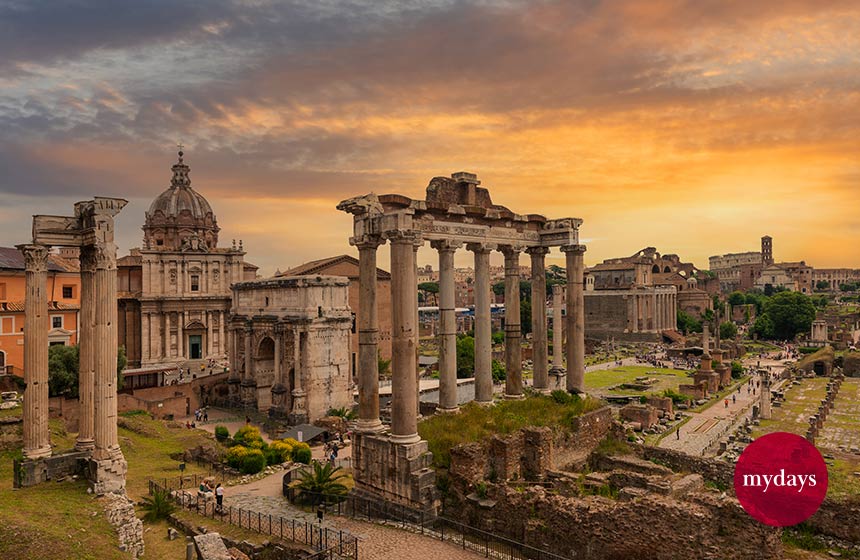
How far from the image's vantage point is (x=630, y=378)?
64.8m

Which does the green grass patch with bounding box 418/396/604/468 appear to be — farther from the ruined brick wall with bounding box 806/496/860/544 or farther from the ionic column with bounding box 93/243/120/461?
the ionic column with bounding box 93/243/120/461

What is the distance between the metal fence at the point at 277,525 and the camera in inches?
575

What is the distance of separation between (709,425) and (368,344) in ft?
106

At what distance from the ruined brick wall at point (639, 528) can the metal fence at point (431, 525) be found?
34 cm

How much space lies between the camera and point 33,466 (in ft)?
58.6

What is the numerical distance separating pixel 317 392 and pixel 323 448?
327 inches

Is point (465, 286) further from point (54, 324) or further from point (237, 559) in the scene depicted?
point (237, 559)

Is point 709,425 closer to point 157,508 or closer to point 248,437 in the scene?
point 248,437

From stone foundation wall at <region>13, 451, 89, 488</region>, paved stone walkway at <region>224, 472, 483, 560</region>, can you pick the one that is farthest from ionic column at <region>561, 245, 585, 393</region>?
stone foundation wall at <region>13, 451, 89, 488</region>

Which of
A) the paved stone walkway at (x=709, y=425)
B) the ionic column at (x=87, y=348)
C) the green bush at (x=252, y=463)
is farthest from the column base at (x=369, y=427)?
the paved stone walkway at (x=709, y=425)

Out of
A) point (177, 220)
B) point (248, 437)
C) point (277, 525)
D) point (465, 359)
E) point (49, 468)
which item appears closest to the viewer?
point (277, 525)

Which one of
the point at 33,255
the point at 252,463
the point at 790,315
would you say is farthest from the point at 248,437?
the point at 790,315

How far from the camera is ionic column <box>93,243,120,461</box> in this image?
17891 mm

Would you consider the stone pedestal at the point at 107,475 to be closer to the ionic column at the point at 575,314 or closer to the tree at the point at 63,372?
the ionic column at the point at 575,314
